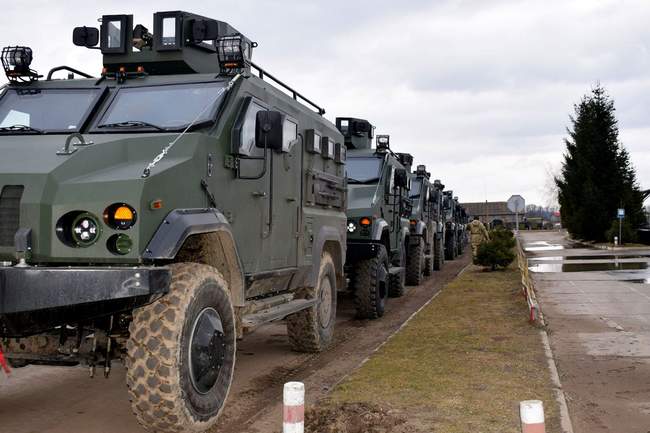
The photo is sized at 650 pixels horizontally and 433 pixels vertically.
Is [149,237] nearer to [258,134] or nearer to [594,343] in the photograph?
[258,134]

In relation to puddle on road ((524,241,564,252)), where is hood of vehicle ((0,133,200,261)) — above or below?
above

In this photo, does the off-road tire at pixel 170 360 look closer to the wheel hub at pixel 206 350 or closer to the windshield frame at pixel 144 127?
the wheel hub at pixel 206 350

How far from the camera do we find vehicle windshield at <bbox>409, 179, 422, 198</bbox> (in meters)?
17.4

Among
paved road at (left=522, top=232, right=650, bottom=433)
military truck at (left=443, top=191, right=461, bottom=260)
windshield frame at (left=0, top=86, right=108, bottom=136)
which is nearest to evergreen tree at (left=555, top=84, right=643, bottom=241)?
military truck at (left=443, top=191, right=461, bottom=260)

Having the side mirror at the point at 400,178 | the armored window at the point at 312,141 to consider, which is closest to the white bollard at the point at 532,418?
the armored window at the point at 312,141

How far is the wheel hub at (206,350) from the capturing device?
4730 millimetres

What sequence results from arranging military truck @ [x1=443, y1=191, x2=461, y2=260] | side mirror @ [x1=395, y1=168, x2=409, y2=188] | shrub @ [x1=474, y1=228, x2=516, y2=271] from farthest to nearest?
1. military truck @ [x1=443, y1=191, x2=461, y2=260]
2. shrub @ [x1=474, y1=228, x2=516, y2=271]
3. side mirror @ [x1=395, y1=168, x2=409, y2=188]

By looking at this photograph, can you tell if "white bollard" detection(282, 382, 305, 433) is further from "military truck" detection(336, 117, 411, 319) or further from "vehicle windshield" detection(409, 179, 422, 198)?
"vehicle windshield" detection(409, 179, 422, 198)

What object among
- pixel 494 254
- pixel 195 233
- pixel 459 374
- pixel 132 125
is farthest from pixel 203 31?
pixel 494 254

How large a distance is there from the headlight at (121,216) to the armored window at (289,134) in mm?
2241

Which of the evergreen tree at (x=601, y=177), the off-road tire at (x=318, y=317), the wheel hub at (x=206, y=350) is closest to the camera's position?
the wheel hub at (x=206, y=350)

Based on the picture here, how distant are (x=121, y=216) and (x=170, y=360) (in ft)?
2.98

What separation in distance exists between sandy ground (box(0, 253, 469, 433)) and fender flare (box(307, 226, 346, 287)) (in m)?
0.90

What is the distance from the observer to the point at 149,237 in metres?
4.49
